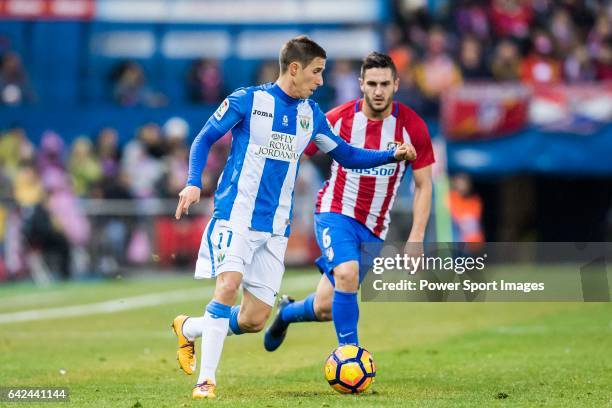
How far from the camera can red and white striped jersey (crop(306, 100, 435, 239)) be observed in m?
9.66

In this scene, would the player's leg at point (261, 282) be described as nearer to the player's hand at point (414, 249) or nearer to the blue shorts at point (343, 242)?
the blue shorts at point (343, 242)

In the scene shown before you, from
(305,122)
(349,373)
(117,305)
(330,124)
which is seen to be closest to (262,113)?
(305,122)

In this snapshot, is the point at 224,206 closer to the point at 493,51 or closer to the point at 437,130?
the point at 437,130

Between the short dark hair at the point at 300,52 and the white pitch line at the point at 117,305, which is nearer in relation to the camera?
the short dark hair at the point at 300,52

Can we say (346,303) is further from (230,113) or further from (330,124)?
(230,113)

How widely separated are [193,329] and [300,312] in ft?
5.53

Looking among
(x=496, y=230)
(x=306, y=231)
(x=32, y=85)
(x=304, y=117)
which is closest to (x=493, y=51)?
(x=496, y=230)

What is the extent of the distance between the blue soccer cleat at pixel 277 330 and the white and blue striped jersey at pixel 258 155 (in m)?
1.86

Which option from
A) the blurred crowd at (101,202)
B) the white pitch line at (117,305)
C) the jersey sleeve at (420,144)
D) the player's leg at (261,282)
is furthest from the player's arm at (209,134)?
the blurred crowd at (101,202)

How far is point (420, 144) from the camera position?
962 cm

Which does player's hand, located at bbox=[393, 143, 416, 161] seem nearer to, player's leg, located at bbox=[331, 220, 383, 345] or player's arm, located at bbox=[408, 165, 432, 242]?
player's arm, located at bbox=[408, 165, 432, 242]

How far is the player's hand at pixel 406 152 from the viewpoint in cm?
871

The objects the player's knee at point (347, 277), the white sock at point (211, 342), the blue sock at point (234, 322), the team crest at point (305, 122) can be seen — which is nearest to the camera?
the white sock at point (211, 342)

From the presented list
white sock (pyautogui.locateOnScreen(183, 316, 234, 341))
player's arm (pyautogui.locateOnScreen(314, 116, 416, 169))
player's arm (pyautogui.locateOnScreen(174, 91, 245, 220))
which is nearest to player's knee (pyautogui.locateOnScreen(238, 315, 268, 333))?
white sock (pyautogui.locateOnScreen(183, 316, 234, 341))
